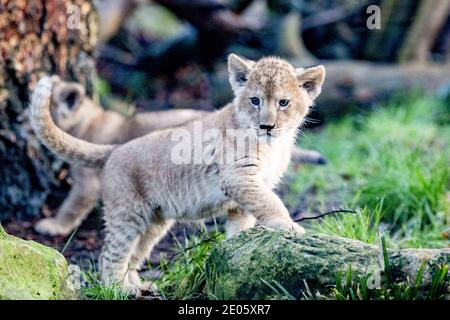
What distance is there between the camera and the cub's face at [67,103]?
24.8 ft

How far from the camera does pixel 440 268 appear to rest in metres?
3.79

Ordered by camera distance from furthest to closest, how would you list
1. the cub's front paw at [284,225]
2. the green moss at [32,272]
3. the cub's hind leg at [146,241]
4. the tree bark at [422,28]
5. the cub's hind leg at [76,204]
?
the tree bark at [422,28] < the cub's hind leg at [76,204] < the cub's hind leg at [146,241] < the cub's front paw at [284,225] < the green moss at [32,272]

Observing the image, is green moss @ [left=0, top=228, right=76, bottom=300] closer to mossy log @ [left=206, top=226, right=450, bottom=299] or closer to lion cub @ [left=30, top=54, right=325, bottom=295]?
mossy log @ [left=206, top=226, right=450, bottom=299]

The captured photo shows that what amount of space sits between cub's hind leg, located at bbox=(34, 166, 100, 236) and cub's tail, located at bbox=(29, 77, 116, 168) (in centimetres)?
146

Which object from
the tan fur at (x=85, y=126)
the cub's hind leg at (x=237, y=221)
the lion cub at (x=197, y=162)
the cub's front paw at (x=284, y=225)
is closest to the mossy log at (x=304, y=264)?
the cub's front paw at (x=284, y=225)

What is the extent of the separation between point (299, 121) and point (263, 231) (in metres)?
1.39

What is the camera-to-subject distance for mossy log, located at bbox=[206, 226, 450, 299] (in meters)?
3.95

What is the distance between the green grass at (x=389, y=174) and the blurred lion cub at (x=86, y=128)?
2.42 ft

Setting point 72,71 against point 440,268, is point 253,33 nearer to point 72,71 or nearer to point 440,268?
point 72,71

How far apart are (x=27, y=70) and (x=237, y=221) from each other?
8.82 ft

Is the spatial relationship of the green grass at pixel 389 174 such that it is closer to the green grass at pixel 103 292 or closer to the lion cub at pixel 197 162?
the lion cub at pixel 197 162

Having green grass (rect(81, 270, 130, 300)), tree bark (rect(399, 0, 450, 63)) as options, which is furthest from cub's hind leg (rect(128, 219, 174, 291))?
A: tree bark (rect(399, 0, 450, 63))

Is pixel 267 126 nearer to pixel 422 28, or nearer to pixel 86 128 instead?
pixel 86 128

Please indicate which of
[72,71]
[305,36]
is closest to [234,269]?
[72,71]
